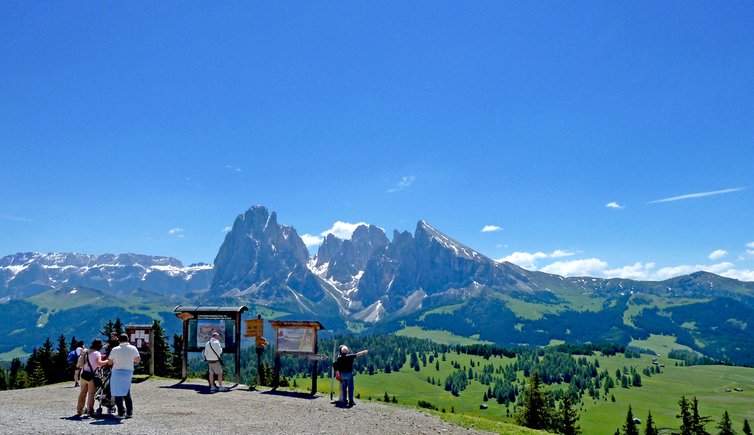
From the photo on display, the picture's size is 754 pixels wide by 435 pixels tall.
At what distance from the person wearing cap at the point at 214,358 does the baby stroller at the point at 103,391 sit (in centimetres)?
699

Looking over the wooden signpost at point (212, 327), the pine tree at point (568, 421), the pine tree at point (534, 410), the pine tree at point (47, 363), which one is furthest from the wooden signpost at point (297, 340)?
the pine tree at point (47, 363)

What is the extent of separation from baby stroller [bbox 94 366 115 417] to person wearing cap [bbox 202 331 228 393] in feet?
22.9

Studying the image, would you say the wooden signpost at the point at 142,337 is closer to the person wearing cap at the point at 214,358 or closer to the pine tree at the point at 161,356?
the person wearing cap at the point at 214,358

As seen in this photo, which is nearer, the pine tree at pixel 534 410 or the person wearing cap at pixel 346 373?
the person wearing cap at pixel 346 373

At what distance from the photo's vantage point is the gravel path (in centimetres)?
2259

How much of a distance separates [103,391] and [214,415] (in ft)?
17.9

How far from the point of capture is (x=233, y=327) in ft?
121

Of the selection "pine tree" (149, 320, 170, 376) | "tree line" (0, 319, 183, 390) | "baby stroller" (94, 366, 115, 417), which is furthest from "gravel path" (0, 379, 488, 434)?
"tree line" (0, 319, 183, 390)

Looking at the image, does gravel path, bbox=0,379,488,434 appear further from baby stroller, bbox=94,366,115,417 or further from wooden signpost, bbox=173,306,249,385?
wooden signpost, bbox=173,306,249,385

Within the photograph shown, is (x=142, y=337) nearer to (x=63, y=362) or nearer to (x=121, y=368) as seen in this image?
(x=121, y=368)

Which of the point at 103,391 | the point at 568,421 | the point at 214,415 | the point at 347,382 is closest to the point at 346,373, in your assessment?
the point at 347,382

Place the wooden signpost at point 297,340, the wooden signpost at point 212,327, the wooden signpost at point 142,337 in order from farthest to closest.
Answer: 1. the wooden signpost at point 142,337
2. the wooden signpost at point 212,327
3. the wooden signpost at point 297,340

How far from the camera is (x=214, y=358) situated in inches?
1299

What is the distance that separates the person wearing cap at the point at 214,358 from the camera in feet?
107
